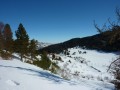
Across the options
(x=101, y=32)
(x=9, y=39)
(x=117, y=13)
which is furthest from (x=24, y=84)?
(x=9, y=39)

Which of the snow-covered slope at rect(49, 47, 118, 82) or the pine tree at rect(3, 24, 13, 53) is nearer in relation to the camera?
the snow-covered slope at rect(49, 47, 118, 82)

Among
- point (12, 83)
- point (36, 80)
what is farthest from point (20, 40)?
point (12, 83)

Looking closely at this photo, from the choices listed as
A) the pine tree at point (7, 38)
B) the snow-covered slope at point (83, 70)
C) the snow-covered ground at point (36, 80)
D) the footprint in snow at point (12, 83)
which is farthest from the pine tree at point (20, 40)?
the footprint in snow at point (12, 83)

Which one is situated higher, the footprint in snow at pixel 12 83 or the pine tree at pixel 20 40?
the pine tree at pixel 20 40

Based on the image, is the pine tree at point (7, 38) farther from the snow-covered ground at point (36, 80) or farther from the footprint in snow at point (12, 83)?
the footprint in snow at point (12, 83)

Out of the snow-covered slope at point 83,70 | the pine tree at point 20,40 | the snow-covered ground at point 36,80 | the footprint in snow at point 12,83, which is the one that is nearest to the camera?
the footprint in snow at point 12,83

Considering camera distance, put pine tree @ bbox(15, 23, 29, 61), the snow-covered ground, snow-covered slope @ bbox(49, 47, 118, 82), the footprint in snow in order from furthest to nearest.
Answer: pine tree @ bbox(15, 23, 29, 61) → snow-covered slope @ bbox(49, 47, 118, 82) → the snow-covered ground → the footprint in snow

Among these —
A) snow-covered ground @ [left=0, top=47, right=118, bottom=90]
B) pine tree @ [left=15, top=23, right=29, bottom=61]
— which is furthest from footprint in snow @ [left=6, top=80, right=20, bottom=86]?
pine tree @ [left=15, top=23, right=29, bottom=61]

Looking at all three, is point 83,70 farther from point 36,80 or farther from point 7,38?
point 36,80

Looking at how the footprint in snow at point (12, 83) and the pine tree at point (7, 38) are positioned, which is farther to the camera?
the pine tree at point (7, 38)

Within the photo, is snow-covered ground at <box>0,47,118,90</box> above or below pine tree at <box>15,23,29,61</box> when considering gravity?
below

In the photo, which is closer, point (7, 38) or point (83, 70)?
point (7, 38)

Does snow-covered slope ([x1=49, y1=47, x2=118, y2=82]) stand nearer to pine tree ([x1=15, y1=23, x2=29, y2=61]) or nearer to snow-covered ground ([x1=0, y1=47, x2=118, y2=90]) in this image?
snow-covered ground ([x1=0, y1=47, x2=118, y2=90])

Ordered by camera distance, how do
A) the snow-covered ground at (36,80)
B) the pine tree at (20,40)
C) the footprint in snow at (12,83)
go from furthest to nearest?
the pine tree at (20,40), the snow-covered ground at (36,80), the footprint in snow at (12,83)
